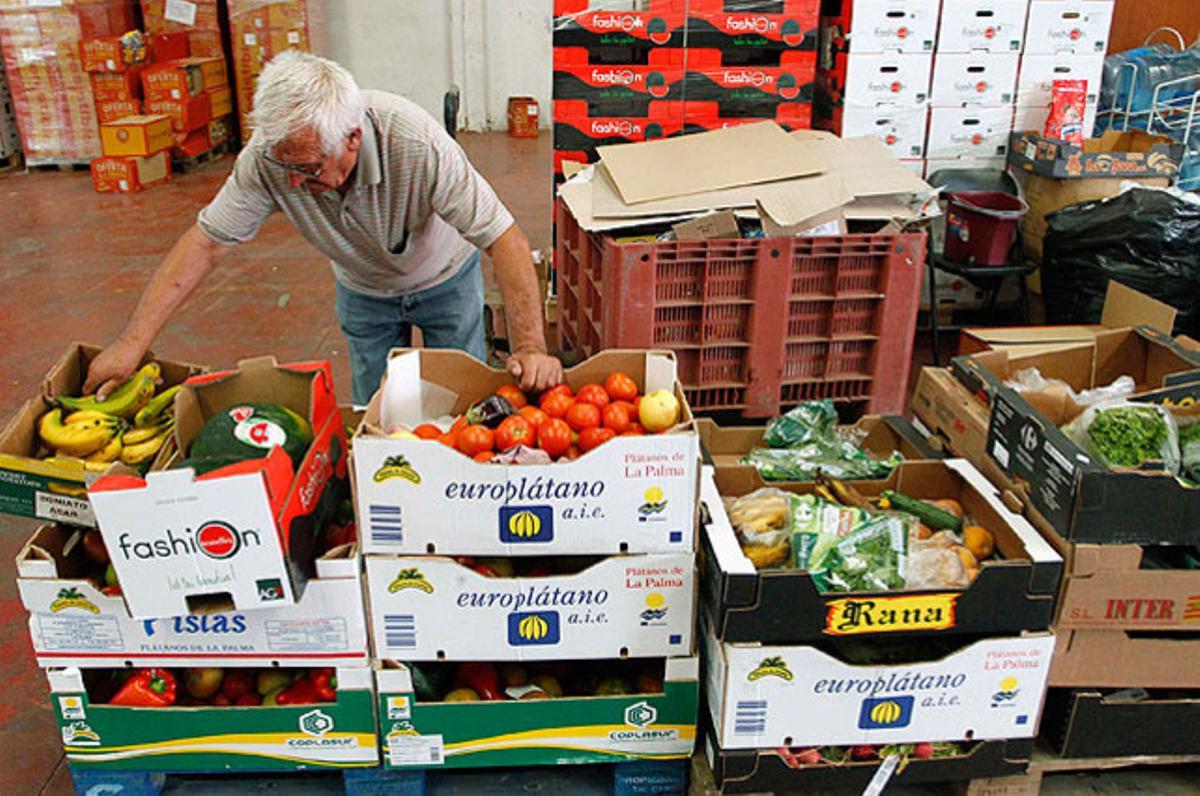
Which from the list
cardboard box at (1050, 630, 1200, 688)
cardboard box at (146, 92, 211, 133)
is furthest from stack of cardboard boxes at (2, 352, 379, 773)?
cardboard box at (146, 92, 211, 133)

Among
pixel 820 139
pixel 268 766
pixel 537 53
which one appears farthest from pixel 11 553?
pixel 537 53

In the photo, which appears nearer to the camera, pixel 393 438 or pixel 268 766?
pixel 393 438

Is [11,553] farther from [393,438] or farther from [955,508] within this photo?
[955,508]

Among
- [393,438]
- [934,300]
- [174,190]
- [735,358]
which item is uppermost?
[393,438]

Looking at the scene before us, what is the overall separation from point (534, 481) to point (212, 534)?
591mm

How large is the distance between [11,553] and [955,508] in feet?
9.63

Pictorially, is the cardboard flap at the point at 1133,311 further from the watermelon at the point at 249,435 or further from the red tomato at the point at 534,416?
the watermelon at the point at 249,435

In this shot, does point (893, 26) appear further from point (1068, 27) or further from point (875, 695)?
point (875, 695)

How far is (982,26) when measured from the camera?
4578mm

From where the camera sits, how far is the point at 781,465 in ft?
7.85

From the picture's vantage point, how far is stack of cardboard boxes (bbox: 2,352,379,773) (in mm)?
1795

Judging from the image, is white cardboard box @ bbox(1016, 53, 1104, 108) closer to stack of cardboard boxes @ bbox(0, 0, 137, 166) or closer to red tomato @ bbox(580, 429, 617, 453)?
red tomato @ bbox(580, 429, 617, 453)

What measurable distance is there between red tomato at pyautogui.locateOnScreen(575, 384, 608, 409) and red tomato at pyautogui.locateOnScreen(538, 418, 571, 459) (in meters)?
0.11

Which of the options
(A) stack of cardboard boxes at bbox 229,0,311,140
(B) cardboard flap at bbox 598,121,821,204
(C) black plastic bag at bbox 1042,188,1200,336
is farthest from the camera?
(A) stack of cardboard boxes at bbox 229,0,311,140
